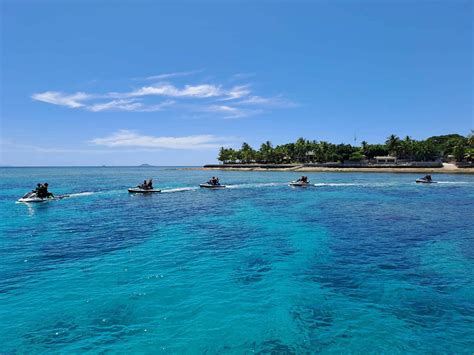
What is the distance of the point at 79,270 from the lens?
1681 cm

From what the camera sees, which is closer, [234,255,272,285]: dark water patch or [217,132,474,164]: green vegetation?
[234,255,272,285]: dark water patch

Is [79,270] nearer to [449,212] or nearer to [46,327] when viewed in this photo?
[46,327]

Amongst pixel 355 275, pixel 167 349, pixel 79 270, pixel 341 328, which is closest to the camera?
pixel 167 349

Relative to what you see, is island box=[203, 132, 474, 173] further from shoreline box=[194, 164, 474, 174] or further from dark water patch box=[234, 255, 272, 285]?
dark water patch box=[234, 255, 272, 285]

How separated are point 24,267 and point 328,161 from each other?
516 feet

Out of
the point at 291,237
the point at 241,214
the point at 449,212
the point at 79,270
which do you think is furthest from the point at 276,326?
the point at 449,212

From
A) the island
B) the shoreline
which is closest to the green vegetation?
the island

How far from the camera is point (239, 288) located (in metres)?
14.4

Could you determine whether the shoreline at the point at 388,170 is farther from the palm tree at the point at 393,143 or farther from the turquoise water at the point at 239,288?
the turquoise water at the point at 239,288

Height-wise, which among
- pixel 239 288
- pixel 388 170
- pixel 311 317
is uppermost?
pixel 388 170

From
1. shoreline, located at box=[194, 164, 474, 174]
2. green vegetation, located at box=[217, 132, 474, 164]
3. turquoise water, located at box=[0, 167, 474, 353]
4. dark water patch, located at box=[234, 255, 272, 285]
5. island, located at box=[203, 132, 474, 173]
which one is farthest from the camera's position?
green vegetation, located at box=[217, 132, 474, 164]

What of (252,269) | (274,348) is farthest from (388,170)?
(274,348)

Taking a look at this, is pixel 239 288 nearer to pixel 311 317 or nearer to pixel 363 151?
pixel 311 317

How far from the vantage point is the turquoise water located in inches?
411
